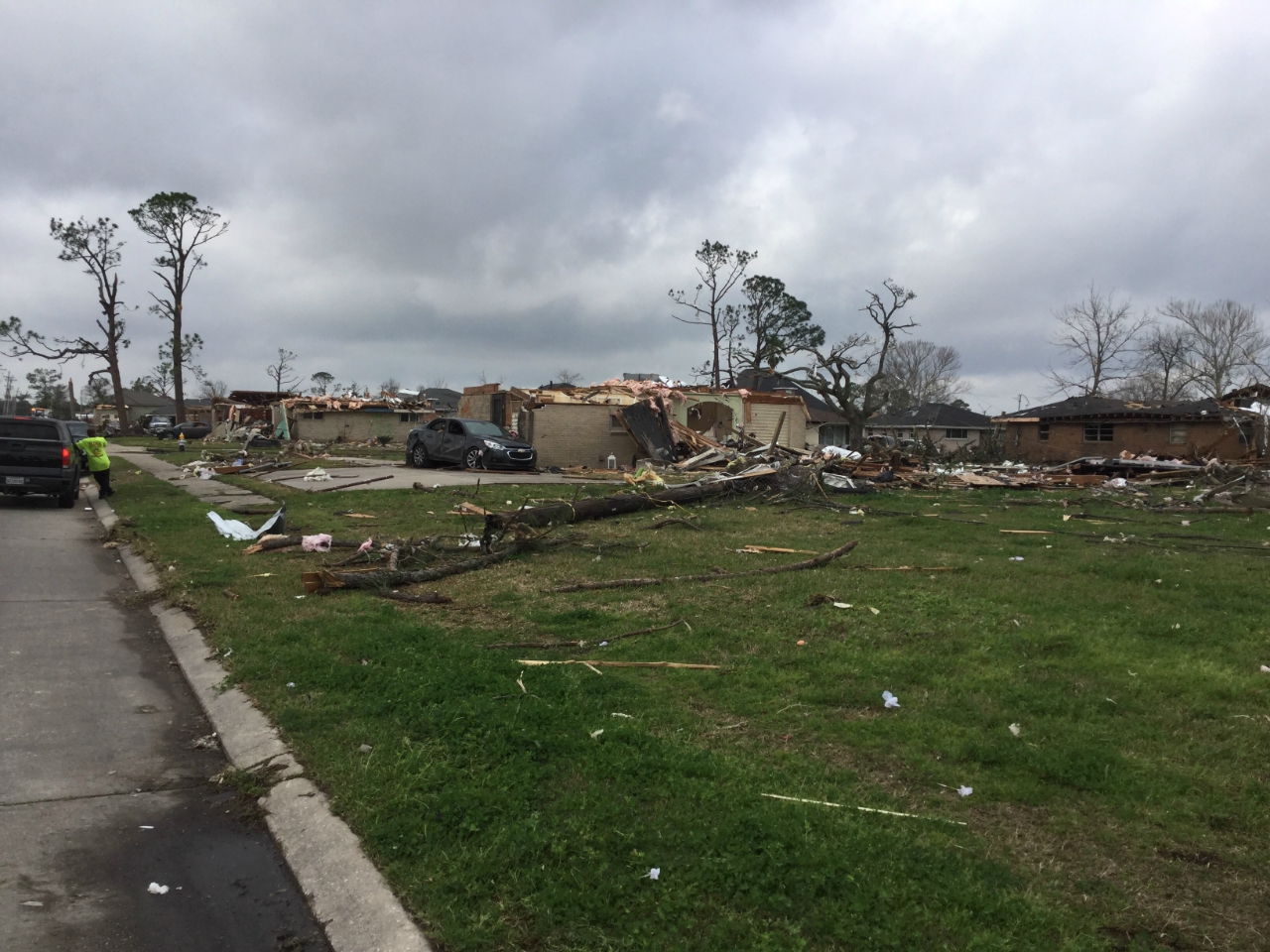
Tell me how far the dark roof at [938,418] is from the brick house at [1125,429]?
9657 millimetres

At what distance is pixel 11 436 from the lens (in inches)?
647

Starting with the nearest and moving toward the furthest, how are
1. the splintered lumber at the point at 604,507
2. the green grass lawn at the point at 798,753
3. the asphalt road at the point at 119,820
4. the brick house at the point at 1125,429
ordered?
1. the green grass lawn at the point at 798,753
2. the asphalt road at the point at 119,820
3. the splintered lumber at the point at 604,507
4. the brick house at the point at 1125,429

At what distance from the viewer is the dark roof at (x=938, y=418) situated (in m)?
57.5

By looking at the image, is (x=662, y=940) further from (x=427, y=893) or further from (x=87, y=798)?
(x=87, y=798)

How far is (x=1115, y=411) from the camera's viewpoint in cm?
4119

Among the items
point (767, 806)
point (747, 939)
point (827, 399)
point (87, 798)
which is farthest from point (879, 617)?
point (827, 399)

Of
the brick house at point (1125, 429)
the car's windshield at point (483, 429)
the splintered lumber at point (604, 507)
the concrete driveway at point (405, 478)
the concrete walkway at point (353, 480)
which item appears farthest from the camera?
the brick house at point (1125, 429)

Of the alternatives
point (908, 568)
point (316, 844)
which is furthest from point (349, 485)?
point (316, 844)

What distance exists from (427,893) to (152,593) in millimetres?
7163

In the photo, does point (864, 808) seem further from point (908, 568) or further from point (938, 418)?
point (938, 418)

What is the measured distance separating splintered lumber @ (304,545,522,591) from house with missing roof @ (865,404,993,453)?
50.2 meters

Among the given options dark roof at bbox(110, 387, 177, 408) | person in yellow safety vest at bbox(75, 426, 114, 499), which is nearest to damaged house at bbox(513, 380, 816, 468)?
person in yellow safety vest at bbox(75, 426, 114, 499)

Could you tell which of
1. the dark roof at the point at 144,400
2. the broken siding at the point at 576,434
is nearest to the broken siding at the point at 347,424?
the broken siding at the point at 576,434

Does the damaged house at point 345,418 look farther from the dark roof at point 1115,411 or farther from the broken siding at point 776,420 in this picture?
the dark roof at point 1115,411
